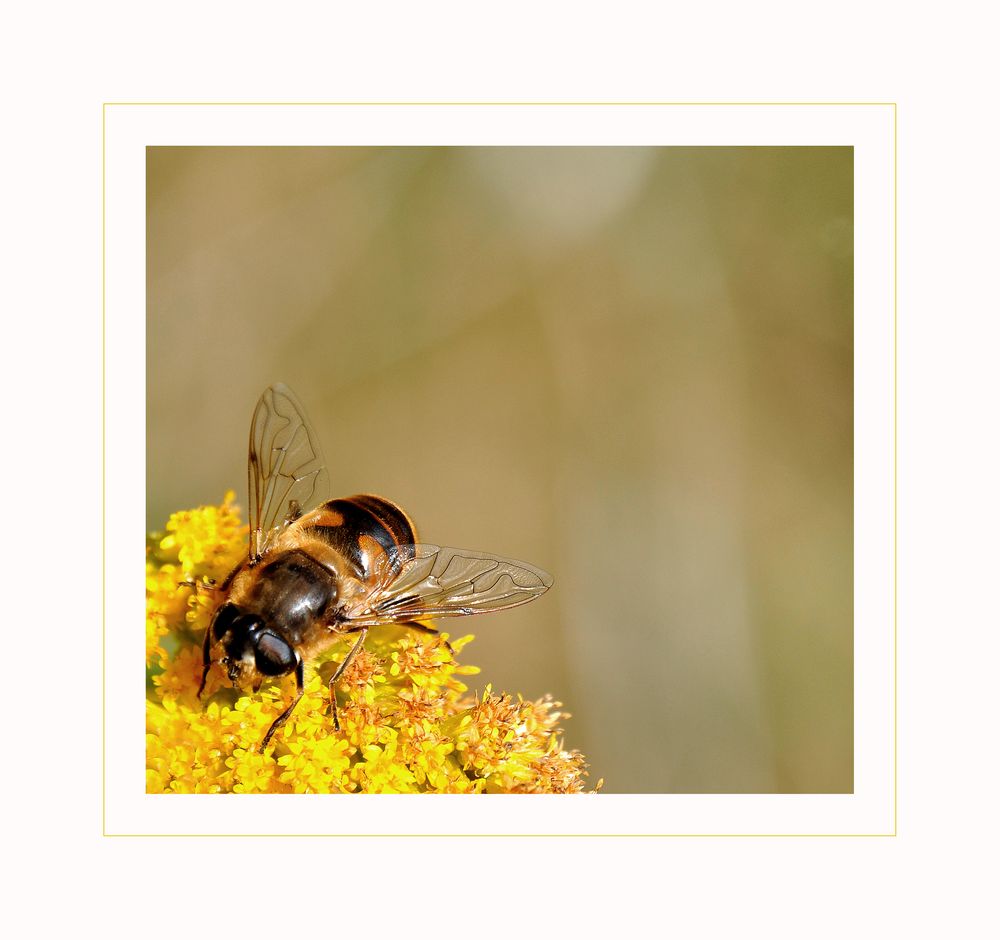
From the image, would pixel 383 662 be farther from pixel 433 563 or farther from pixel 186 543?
pixel 186 543

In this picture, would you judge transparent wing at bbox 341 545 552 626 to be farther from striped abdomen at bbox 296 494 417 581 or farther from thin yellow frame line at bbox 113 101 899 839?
thin yellow frame line at bbox 113 101 899 839

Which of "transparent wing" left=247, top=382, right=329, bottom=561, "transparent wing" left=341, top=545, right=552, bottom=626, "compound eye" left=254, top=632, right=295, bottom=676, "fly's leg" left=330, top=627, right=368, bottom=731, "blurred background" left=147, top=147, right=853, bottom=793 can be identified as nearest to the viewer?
"compound eye" left=254, top=632, right=295, bottom=676
